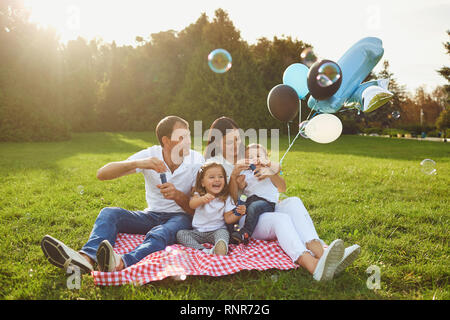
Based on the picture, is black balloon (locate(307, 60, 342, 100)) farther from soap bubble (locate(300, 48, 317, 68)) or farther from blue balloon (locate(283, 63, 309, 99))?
soap bubble (locate(300, 48, 317, 68))

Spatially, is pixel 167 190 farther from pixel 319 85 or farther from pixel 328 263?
pixel 319 85

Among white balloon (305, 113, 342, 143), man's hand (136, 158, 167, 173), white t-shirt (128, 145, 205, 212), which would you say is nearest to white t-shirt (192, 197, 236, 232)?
white t-shirt (128, 145, 205, 212)

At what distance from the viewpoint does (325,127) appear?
118 inches

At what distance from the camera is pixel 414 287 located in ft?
7.72

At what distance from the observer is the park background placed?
7.62 feet

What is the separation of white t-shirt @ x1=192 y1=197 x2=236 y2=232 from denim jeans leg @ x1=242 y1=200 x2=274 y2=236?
0.17 metres

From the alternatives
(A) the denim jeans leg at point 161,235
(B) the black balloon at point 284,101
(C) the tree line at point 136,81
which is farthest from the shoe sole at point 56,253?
(C) the tree line at point 136,81

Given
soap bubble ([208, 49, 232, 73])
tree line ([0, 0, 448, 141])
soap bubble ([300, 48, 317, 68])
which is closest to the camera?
soap bubble ([300, 48, 317, 68])

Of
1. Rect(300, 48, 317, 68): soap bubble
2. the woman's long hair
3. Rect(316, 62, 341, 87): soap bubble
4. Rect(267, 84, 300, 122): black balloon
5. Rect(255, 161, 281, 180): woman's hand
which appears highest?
Rect(300, 48, 317, 68): soap bubble

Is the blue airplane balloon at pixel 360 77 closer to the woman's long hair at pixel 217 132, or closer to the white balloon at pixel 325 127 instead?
the white balloon at pixel 325 127

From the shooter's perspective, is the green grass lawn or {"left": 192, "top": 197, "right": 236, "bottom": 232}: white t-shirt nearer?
the green grass lawn

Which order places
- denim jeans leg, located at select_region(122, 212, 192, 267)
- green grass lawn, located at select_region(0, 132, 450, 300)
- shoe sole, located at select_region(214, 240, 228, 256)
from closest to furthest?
green grass lawn, located at select_region(0, 132, 450, 300) < denim jeans leg, located at select_region(122, 212, 192, 267) < shoe sole, located at select_region(214, 240, 228, 256)

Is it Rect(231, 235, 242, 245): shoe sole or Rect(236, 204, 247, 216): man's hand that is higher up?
Rect(236, 204, 247, 216): man's hand
